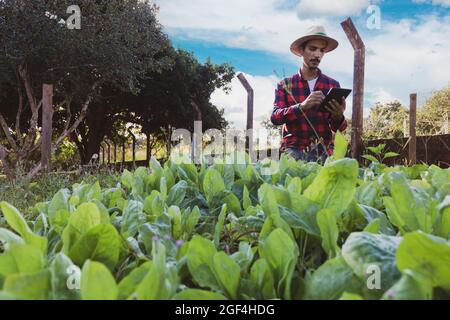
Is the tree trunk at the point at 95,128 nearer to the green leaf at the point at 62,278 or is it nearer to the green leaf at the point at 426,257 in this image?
the green leaf at the point at 62,278

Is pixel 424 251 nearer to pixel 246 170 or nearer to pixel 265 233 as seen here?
pixel 265 233

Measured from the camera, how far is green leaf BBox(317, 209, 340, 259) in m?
0.74

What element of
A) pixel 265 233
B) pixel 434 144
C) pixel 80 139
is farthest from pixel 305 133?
pixel 80 139

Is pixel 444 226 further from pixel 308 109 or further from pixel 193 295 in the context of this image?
pixel 308 109

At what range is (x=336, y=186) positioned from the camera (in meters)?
0.87

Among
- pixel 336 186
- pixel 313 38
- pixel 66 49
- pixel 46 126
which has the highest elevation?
pixel 66 49

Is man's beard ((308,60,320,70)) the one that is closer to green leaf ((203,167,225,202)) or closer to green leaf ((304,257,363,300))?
green leaf ((203,167,225,202))

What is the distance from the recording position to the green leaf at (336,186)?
846 millimetres

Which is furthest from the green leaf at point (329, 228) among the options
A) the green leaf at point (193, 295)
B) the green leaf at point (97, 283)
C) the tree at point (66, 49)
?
the tree at point (66, 49)

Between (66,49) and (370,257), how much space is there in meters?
18.9

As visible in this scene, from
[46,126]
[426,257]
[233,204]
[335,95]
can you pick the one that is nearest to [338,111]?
[335,95]

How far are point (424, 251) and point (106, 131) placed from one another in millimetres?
27837

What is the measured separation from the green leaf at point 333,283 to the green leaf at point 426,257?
0.29ft

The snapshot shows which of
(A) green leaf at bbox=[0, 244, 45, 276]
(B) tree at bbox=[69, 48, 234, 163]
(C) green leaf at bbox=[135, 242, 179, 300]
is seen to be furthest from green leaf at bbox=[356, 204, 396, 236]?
(B) tree at bbox=[69, 48, 234, 163]
